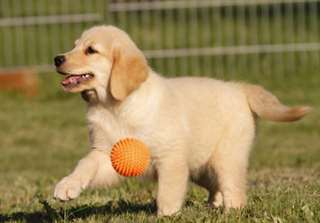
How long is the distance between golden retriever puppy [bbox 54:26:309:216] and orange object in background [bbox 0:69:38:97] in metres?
8.91

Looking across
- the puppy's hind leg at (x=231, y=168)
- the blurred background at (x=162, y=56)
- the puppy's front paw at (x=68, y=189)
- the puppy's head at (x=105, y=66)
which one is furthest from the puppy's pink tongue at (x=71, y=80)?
the blurred background at (x=162, y=56)

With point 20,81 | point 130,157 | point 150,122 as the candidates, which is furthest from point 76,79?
point 20,81

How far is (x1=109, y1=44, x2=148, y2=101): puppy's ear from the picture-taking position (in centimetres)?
591

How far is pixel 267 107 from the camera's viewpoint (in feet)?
21.7

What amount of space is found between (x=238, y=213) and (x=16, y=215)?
1.69m

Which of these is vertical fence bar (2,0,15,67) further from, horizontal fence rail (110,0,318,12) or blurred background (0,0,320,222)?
horizontal fence rail (110,0,318,12)

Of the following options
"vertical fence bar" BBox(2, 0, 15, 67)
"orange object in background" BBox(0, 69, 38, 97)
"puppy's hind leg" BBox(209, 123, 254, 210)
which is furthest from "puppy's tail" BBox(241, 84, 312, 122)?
"vertical fence bar" BBox(2, 0, 15, 67)

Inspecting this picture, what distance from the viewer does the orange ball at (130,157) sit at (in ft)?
18.6

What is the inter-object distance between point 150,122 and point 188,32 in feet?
37.1

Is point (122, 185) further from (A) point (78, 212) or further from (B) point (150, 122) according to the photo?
(B) point (150, 122)

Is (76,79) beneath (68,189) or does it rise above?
above

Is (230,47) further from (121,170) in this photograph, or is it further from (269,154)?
(121,170)

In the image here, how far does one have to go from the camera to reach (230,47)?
1558cm

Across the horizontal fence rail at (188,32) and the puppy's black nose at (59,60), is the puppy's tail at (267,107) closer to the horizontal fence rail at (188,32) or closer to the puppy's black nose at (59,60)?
the puppy's black nose at (59,60)
